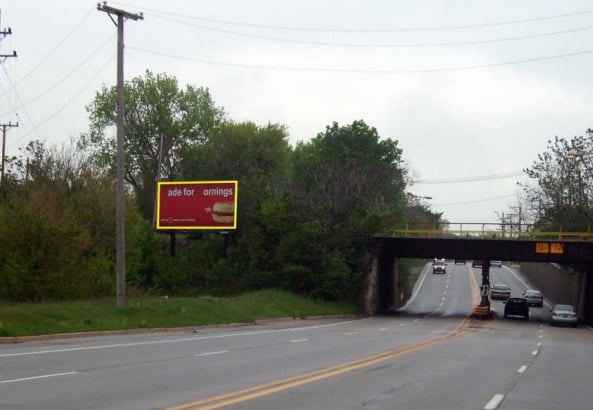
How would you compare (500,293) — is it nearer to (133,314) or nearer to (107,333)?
(133,314)

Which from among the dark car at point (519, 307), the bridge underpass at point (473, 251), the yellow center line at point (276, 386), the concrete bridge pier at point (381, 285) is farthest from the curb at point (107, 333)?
the dark car at point (519, 307)

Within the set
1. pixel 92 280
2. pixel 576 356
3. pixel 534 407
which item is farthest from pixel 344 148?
pixel 534 407

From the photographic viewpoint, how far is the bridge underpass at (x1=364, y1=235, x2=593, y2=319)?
55062 millimetres

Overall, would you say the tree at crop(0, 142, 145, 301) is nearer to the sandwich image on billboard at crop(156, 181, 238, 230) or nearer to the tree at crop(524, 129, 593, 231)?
the sandwich image on billboard at crop(156, 181, 238, 230)

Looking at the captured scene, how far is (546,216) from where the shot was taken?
68375 mm

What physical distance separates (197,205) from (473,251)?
20.7 meters

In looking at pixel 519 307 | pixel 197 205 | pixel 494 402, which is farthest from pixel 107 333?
pixel 519 307

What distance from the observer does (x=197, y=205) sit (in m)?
51.8

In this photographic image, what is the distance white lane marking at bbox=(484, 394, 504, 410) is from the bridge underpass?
43.5 metres

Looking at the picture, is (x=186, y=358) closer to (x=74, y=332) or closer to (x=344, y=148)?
(x=74, y=332)

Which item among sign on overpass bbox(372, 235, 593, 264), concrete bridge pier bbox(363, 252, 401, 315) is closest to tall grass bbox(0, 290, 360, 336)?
concrete bridge pier bbox(363, 252, 401, 315)

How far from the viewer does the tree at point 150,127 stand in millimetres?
83562

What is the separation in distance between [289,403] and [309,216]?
146 ft

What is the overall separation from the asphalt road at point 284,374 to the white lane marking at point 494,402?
20mm
